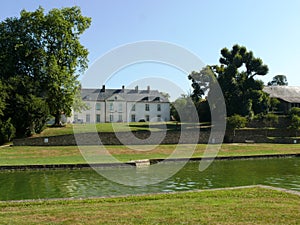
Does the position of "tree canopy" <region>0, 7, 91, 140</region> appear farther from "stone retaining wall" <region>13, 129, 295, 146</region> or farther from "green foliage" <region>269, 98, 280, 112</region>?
"green foliage" <region>269, 98, 280, 112</region>

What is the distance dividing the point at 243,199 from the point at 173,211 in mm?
2510

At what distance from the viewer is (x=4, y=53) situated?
35125mm

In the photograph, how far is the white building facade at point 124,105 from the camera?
211 feet

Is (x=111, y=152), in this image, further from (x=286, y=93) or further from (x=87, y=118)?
(x=286, y=93)

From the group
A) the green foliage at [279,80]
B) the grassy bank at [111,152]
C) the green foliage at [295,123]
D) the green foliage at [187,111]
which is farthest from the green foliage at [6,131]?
the green foliage at [279,80]

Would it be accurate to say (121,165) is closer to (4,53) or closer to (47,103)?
(47,103)

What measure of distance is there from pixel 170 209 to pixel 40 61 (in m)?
31.1

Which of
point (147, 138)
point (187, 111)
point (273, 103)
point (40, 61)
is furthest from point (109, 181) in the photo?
point (273, 103)

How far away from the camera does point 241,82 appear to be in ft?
154

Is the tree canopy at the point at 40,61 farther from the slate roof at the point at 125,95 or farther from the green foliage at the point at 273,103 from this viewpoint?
the green foliage at the point at 273,103

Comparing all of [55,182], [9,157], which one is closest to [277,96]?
[9,157]

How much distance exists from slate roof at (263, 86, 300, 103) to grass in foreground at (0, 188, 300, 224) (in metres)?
50.8

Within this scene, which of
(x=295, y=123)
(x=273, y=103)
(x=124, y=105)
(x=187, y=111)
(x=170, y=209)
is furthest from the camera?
(x=124, y=105)

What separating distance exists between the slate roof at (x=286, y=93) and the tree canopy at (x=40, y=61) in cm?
3527
